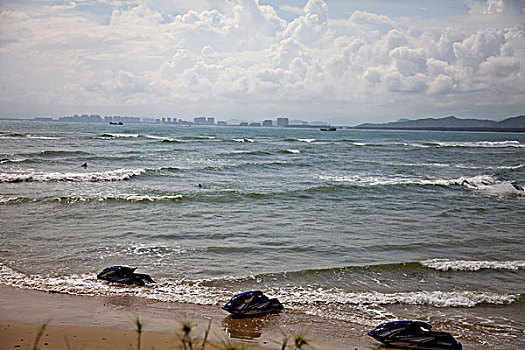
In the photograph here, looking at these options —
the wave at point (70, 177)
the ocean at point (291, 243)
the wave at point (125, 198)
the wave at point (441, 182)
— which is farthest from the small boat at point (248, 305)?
the wave at point (70, 177)

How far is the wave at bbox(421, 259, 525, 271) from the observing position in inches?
483

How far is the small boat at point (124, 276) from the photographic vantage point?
1038 centimetres

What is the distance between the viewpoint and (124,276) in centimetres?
1045

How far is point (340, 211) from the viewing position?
20062 millimetres

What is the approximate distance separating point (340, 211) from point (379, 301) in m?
10.3

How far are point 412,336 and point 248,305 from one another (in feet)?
10.7

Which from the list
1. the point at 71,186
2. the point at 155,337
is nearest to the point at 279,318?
the point at 155,337

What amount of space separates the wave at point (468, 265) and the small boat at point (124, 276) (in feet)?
26.7

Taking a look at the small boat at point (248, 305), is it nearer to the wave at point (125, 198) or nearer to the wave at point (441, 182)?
the wave at point (125, 198)

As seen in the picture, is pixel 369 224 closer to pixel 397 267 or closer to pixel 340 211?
pixel 340 211

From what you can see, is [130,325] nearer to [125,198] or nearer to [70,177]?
[125,198]

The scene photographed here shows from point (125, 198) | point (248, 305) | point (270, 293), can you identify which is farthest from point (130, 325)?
point (125, 198)

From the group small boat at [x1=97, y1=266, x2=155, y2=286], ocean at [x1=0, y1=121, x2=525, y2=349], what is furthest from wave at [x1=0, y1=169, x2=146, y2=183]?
small boat at [x1=97, y1=266, x2=155, y2=286]

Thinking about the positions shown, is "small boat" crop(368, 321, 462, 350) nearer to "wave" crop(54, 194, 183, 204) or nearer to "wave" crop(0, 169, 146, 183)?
"wave" crop(54, 194, 183, 204)
